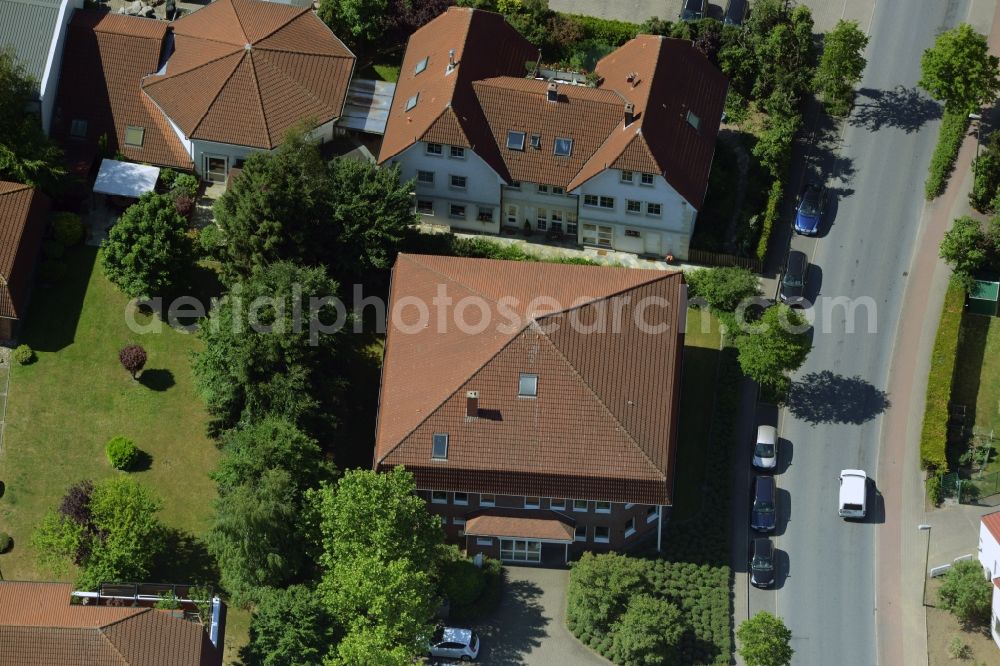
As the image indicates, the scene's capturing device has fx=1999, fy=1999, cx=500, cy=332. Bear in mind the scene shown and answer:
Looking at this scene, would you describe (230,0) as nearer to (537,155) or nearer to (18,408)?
(537,155)

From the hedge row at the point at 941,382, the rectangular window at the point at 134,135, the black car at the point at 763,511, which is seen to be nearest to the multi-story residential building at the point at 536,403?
the black car at the point at 763,511

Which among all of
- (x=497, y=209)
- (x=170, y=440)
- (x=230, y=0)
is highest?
(x=230, y=0)

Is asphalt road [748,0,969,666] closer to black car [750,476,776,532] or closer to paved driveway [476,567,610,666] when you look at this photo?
black car [750,476,776,532]

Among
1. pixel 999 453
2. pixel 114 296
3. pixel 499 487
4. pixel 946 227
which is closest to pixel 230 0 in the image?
pixel 114 296

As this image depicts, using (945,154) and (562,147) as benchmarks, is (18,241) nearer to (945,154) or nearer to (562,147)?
(562,147)

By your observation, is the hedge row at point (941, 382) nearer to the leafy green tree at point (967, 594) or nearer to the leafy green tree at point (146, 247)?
the leafy green tree at point (967, 594)

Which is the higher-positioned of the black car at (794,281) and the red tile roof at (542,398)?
the black car at (794,281)
